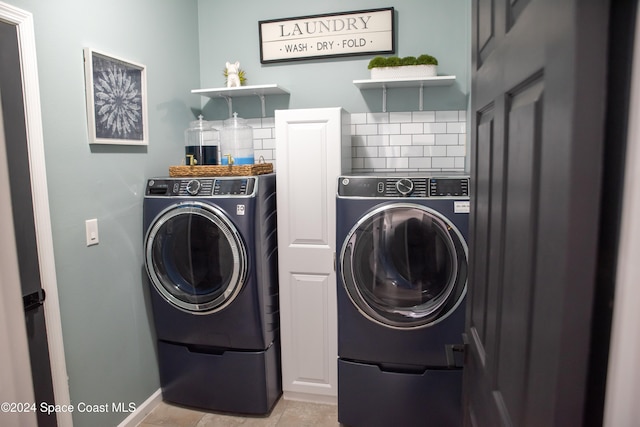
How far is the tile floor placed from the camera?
7.70ft

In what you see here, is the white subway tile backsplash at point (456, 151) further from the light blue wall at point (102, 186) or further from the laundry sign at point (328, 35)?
the light blue wall at point (102, 186)

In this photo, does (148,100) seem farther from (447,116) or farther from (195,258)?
(447,116)

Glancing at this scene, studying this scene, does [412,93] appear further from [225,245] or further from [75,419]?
[75,419]

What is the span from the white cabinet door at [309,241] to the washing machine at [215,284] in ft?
0.32

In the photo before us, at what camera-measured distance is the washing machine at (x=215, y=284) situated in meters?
2.21

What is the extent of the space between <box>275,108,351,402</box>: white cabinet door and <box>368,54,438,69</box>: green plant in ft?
1.24

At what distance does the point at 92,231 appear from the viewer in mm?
2025

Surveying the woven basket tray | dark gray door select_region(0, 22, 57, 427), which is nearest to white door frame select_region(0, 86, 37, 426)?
dark gray door select_region(0, 22, 57, 427)

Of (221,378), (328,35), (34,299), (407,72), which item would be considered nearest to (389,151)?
(407,72)

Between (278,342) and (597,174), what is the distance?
2283 mm

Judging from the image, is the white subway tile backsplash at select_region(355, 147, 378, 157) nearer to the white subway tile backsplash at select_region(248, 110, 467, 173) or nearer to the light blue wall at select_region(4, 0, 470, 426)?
the white subway tile backsplash at select_region(248, 110, 467, 173)

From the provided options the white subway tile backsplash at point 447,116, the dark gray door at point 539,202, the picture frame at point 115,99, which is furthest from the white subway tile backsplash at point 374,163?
the dark gray door at point 539,202

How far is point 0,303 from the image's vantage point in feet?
1.63

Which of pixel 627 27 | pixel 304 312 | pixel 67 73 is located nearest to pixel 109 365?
pixel 304 312
